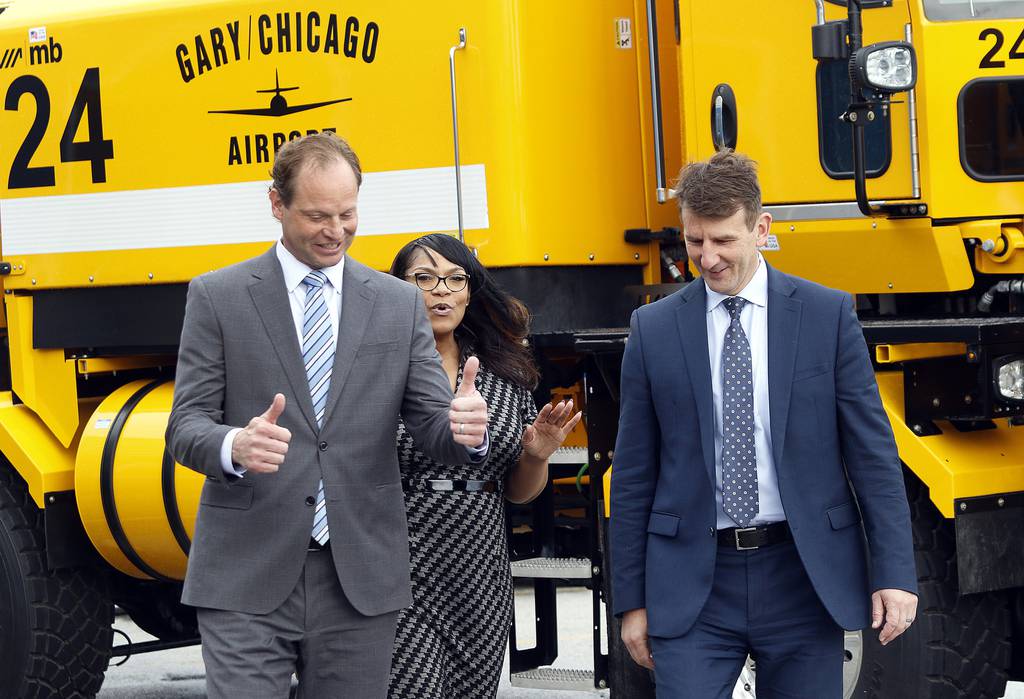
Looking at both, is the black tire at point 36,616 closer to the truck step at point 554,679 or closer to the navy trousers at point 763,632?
the truck step at point 554,679

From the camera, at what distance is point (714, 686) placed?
381cm

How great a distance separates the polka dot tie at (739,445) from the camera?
149 inches

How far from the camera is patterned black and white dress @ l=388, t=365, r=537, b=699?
15.0 ft

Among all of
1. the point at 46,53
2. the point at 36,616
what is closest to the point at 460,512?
the point at 36,616

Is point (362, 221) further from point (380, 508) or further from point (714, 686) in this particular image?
point (714, 686)

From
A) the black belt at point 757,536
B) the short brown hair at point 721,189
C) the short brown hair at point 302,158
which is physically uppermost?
the short brown hair at point 302,158

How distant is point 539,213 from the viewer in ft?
19.6

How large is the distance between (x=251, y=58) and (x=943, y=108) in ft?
8.36

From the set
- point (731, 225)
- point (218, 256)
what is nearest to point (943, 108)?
point (731, 225)

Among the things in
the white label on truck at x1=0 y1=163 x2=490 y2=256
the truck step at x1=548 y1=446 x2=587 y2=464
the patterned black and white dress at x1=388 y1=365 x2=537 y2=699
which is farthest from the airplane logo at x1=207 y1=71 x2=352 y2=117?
the patterned black and white dress at x1=388 y1=365 x2=537 y2=699

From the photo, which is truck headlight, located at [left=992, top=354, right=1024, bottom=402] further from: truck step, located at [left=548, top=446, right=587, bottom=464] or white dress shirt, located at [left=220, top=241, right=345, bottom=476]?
white dress shirt, located at [left=220, top=241, right=345, bottom=476]

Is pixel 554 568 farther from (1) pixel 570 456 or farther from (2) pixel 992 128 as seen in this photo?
(2) pixel 992 128

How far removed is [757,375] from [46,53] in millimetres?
4041

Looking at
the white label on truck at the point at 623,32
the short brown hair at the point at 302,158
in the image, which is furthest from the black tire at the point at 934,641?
the short brown hair at the point at 302,158
